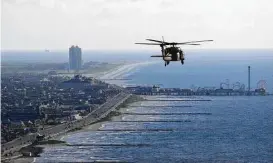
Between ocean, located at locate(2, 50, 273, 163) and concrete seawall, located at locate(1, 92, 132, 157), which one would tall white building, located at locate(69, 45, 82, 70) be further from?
ocean, located at locate(2, 50, 273, 163)

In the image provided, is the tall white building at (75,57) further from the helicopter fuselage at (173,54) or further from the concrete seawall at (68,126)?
the helicopter fuselage at (173,54)

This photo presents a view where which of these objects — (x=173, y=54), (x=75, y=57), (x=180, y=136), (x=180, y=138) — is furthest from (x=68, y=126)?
(x=75, y=57)

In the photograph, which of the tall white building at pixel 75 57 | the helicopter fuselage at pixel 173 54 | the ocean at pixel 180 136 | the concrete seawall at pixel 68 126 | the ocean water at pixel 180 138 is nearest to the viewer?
the helicopter fuselage at pixel 173 54

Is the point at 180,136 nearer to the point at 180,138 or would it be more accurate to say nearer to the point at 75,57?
the point at 180,138

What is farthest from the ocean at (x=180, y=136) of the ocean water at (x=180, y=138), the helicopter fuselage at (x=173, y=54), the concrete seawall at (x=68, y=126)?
the helicopter fuselage at (x=173, y=54)

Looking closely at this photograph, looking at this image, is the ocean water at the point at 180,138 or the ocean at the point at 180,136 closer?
the ocean water at the point at 180,138

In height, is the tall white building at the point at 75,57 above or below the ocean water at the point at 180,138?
above

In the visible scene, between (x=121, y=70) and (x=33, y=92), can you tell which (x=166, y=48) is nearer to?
(x=33, y=92)
